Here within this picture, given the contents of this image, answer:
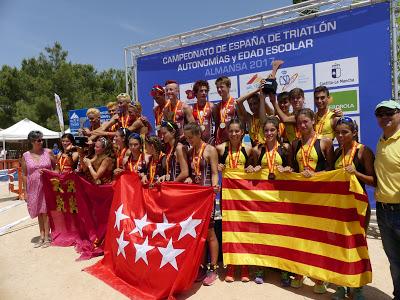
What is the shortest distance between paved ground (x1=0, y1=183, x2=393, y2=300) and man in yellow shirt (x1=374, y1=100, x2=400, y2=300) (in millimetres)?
809

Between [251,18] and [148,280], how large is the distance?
18.3 feet

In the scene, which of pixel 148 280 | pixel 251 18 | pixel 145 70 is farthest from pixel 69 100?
pixel 148 280

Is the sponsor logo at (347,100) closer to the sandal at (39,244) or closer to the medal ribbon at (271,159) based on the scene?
the medal ribbon at (271,159)

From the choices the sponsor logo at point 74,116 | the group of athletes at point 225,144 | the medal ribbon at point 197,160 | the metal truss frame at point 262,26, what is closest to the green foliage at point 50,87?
the sponsor logo at point 74,116

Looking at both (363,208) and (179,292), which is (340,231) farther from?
(179,292)

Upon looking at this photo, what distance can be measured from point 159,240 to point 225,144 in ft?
4.60

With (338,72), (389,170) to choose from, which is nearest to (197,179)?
(389,170)

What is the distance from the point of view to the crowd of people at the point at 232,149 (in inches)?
124

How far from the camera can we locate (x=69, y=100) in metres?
27.8

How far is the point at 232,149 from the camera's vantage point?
13.8 feet

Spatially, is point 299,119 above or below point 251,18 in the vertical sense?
below

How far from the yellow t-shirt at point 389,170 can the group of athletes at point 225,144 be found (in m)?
0.18

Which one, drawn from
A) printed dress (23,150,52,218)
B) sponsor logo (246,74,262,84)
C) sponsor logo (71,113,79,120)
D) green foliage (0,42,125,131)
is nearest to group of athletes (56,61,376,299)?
printed dress (23,150,52,218)

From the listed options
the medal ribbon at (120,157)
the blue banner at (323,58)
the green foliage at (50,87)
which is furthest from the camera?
the green foliage at (50,87)
